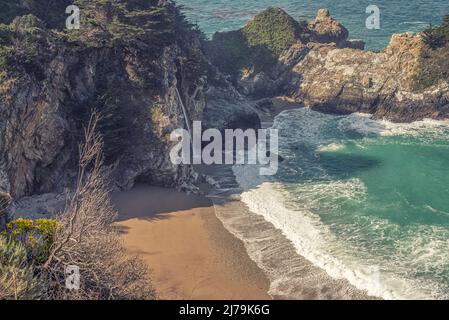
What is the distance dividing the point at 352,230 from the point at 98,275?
1840 centimetres

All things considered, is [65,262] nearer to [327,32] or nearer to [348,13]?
[327,32]

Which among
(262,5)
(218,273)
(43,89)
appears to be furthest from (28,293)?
(262,5)

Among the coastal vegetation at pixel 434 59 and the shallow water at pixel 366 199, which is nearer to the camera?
the shallow water at pixel 366 199

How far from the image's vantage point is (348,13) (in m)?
87.2

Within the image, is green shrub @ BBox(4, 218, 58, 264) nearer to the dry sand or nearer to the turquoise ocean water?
the dry sand

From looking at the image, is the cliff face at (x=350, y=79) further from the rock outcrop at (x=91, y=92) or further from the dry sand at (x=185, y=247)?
the dry sand at (x=185, y=247)

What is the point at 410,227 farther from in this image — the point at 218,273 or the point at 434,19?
the point at 434,19

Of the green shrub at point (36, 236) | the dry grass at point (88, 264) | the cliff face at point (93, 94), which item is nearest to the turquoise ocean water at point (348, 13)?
the cliff face at point (93, 94)

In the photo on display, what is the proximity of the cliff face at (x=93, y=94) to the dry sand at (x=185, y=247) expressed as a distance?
2.72 metres

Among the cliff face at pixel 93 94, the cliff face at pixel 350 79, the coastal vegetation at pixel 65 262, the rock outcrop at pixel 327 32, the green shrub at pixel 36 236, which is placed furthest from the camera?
the rock outcrop at pixel 327 32

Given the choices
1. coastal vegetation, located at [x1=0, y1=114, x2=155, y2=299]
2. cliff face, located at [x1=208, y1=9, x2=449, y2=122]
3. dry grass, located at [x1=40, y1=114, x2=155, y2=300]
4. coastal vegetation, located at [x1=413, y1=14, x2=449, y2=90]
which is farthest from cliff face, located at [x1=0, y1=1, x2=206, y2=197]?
coastal vegetation, located at [x1=413, y1=14, x2=449, y2=90]

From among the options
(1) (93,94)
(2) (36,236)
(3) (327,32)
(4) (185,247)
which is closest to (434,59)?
(3) (327,32)

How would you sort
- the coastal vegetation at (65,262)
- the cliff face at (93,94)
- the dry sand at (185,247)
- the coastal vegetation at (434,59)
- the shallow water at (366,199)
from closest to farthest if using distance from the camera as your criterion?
the coastal vegetation at (65,262) → the dry sand at (185,247) → the shallow water at (366,199) → the cliff face at (93,94) → the coastal vegetation at (434,59)

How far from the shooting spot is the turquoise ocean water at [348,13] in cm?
7669
